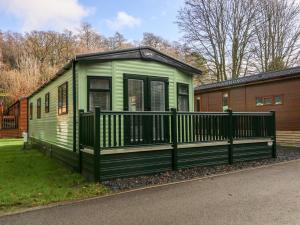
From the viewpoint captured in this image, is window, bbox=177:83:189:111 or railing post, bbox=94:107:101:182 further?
window, bbox=177:83:189:111

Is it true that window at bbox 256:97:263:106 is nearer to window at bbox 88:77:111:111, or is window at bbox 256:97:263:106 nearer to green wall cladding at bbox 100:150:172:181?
green wall cladding at bbox 100:150:172:181

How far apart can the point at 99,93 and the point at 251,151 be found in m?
4.77

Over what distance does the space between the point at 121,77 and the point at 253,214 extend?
17.2 feet

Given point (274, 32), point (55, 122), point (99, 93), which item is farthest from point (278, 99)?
point (274, 32)

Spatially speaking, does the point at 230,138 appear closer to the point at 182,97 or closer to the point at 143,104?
the point at 182,97

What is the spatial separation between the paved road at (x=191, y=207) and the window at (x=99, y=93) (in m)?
3.14

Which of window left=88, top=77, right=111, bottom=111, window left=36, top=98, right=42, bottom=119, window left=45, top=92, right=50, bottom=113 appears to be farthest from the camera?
window left=36, top=98, right=42, bottom=119

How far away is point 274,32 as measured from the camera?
2386 cm

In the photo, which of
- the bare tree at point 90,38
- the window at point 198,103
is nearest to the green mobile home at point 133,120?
the window at point 198,103

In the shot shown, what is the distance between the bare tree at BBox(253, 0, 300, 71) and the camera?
23.6 meters

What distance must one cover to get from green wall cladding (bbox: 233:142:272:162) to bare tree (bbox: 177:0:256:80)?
15.3 m

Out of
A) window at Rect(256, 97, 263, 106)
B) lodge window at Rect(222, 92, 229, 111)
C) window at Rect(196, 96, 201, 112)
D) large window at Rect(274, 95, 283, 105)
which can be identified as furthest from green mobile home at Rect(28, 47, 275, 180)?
window at Rect(196, 96, 201, 112)

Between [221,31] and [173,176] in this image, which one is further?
[221,31]

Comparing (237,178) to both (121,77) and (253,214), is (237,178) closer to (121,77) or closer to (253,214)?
(253,214)
